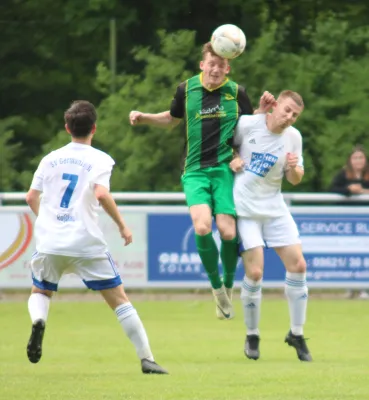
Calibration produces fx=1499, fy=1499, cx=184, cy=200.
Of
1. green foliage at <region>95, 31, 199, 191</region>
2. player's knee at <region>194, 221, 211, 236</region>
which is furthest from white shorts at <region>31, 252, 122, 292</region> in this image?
green foliage at <region>95, 31, 199, 191</region>

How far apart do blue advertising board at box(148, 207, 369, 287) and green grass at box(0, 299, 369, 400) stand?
354 mm

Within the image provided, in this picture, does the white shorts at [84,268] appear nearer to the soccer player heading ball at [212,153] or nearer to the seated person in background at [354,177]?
the soccer player heading ball at [212,153]

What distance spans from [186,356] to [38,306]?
2.45 m

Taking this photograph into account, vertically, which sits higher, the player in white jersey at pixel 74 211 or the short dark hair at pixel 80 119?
the short dark hair at pixel 80 119

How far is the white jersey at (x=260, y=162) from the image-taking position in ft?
37.4

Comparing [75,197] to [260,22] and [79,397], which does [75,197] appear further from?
[260,22]

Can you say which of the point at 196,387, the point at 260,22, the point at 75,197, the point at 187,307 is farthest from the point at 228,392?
the point at 260,22

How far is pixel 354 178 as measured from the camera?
18312 millimetres

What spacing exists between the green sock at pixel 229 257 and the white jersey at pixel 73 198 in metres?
1.84

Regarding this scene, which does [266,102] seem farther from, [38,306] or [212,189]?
[38,306]

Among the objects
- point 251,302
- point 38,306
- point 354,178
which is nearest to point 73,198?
point 38,306

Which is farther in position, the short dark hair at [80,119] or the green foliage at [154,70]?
the green foliage at [154,70]

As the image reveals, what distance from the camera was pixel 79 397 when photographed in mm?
8805

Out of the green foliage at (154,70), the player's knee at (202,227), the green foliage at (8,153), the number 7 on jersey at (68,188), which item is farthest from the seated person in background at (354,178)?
the number 7 on jersey at (68,188)
